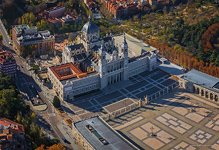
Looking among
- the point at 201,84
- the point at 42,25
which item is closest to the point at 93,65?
the point at 201,84

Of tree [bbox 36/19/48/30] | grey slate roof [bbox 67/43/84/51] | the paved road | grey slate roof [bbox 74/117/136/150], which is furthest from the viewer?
tree [bbox 36/19/48/30]

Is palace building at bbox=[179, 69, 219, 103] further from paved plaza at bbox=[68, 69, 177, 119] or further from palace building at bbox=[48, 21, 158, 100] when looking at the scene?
palace building at bbox=[48, 21, 158, 100]

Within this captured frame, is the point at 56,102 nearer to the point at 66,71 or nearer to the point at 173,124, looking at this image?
the point at 66,71

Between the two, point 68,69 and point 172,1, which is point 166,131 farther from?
point 172,1

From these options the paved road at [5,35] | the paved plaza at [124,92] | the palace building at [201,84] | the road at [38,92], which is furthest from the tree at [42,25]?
the palace building at [201,84]

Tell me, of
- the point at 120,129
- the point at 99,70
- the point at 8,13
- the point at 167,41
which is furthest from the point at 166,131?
the point at 8,13

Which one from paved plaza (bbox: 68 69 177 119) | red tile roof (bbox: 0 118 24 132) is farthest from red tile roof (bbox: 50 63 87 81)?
red tile roof (bbox: 0 118 24 132)
